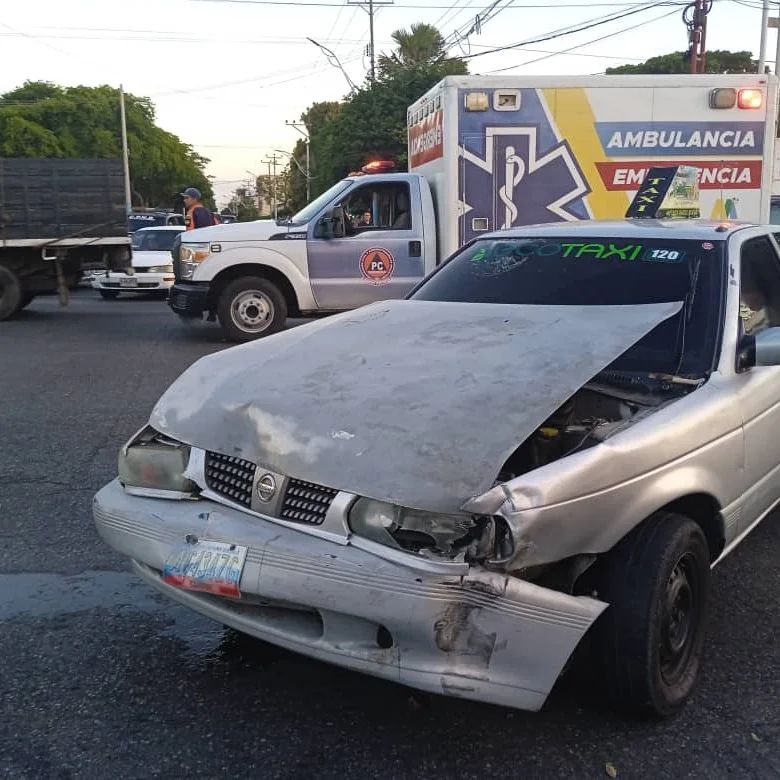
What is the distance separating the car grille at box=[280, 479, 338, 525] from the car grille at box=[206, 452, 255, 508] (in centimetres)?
16

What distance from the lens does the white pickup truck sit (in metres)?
9.95

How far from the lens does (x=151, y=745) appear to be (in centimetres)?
283

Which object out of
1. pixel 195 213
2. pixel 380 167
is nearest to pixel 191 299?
pixel 195 213

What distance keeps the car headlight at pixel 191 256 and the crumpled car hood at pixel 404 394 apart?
737 centimetres

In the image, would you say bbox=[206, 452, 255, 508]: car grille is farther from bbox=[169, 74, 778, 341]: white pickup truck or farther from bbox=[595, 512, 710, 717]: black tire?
bbox=[169, 74, 778, 341]: white pickup truck

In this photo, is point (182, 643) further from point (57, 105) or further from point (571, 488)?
point (57, 105)

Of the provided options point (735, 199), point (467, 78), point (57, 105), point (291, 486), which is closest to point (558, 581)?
point (291, 486)

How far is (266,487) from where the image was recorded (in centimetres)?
289

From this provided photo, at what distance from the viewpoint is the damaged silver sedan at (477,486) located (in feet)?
8.30

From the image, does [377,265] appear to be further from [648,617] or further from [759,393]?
[648,617]

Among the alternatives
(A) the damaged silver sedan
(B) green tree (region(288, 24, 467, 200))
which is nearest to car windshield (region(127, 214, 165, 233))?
(B) green tree (region(288, 24, 467, 200))

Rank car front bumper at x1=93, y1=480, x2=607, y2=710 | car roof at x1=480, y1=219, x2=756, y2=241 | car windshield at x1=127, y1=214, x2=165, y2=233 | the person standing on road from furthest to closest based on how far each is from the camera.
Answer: car windshield at x1=127, y1=214, x2=165, y2=233, the person standing on road, car roof at x1=480, y1=219, x2=756, y2=241, car front bumper at x1=93, y1=480, x2=607, y2=710

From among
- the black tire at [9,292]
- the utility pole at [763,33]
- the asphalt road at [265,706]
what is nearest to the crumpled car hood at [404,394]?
the asphalt road at [265,706]

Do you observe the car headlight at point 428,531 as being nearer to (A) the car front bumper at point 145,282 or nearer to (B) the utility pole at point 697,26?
(A) the car front bumper at point 145,282
